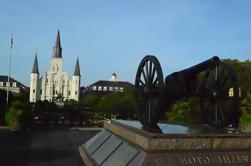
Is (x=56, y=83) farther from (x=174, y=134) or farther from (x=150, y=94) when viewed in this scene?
(x=174, y=134)

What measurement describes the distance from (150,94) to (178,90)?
0.75 metres

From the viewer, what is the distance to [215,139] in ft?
31.1

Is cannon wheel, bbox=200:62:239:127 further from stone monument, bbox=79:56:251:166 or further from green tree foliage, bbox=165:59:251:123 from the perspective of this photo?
green tree foliage, bbox=165:59:251:123

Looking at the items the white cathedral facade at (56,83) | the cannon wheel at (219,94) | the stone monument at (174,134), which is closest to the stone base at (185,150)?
the stone monument at (174,134)

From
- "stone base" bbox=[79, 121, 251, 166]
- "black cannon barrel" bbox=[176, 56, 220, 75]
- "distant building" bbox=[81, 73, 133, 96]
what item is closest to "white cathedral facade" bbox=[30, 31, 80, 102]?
"distant building" bbox=[81, 73, 133, 96]

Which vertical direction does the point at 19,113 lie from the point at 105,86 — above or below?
below

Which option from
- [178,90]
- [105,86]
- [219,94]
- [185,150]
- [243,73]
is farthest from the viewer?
[105,86]

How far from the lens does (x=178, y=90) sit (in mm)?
11719

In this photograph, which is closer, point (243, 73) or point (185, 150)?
point (185, 150)

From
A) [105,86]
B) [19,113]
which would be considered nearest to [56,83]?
[105,86]

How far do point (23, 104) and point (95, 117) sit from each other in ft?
62.7

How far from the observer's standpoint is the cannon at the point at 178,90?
11.5 m

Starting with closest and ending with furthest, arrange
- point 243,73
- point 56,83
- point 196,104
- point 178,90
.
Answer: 1. point 178,90
2. point 196,104
3. point 243,73
4. point 56,83

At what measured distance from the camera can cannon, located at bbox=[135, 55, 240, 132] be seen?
1145 centimetres
